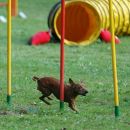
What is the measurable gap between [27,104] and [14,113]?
83 cm

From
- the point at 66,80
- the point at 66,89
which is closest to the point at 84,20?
the point at 66,80

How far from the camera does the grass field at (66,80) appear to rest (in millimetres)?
8367

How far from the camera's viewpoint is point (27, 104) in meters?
9.78

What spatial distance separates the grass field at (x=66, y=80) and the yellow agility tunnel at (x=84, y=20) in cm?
39

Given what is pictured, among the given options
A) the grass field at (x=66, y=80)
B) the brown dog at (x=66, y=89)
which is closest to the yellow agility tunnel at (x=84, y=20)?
the grass field at (x=66, y=80)

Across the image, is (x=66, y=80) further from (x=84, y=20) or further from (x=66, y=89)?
(x=84, y=20)

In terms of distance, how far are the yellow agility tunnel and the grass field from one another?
392 millimetres

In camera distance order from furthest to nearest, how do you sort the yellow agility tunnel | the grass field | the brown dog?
the yellow agility tunnel
the brown dog
the grass field

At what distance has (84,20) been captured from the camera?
18.2m

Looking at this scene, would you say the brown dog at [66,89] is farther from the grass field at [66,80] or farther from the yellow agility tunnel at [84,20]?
the yellow agility tunnel at [84,20]

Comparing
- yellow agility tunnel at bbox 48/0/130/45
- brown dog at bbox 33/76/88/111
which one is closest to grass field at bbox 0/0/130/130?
brown dog at bbox 33/76/88/111

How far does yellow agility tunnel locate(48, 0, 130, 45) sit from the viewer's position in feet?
57.8

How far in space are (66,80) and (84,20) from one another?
609 centimetres

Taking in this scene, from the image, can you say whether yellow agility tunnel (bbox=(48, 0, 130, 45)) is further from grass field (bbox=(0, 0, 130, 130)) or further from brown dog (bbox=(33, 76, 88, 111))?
brown dog (bbox=(33, 76, 88, 111))
